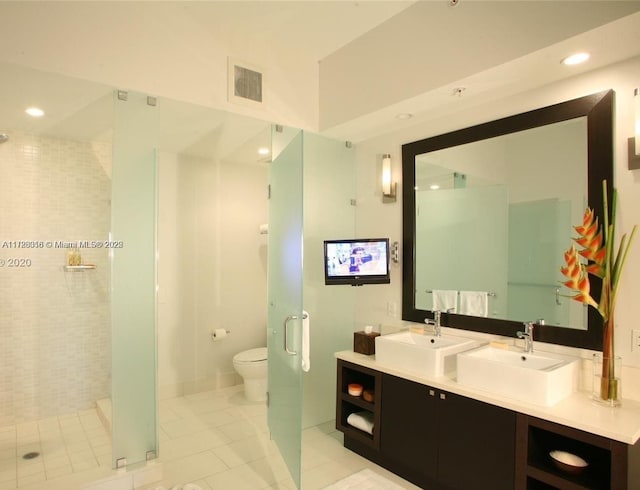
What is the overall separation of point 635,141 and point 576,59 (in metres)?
0.52

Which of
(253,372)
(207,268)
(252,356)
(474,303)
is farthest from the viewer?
(207,268)

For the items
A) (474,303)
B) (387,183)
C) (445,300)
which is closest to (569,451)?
(474,303)

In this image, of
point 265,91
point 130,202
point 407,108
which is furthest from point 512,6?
point 130,202

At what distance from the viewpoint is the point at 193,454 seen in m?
2.82

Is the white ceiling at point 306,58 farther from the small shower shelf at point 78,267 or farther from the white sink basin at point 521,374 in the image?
the white sink basin at point 521,374

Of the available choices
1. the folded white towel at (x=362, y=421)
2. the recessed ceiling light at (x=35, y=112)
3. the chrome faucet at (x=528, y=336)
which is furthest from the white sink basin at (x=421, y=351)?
the recessed ceiling light at (x=35, y=112)

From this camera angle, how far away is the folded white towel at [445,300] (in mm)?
2785

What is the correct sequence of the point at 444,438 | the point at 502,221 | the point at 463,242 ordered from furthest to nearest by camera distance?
the point at 463,242 → the point at 502,221 → the point at 444,438

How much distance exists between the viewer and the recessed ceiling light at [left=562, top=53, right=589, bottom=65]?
199cm

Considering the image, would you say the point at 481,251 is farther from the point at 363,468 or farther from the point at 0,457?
the point at 0,457

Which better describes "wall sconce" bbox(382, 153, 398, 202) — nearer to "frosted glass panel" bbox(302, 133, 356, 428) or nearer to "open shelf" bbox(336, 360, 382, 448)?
"frosted glass panel" bbox(302, 133, 356, 428)

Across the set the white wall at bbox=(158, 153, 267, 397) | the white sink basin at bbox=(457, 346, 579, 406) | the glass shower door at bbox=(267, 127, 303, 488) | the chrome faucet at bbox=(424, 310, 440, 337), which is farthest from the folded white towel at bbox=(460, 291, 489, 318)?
the white wall at bbox=(158, 153, 267, 397)

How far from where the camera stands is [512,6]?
2.06m

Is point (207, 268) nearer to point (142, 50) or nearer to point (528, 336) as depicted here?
point (142, 50)
